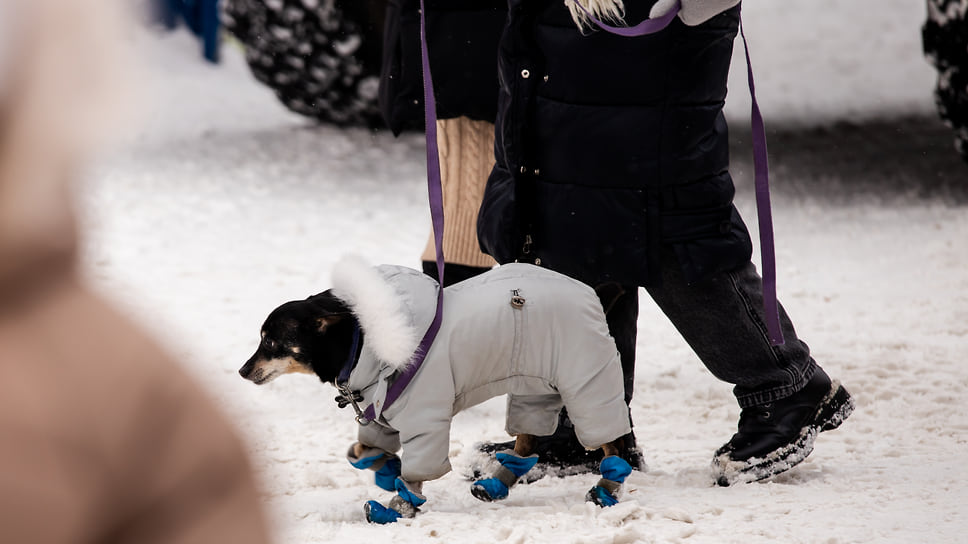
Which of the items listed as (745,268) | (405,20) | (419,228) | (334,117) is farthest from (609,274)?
(334,117)

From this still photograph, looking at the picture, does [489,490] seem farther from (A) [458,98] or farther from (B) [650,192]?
(A) [458,98]

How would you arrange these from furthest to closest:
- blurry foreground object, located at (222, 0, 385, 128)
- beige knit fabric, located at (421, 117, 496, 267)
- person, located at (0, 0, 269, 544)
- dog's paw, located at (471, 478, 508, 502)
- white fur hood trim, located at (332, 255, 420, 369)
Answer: blurry foreground object, located at (222, 0, 385, 128)
beige knit fabric, located at (421, 117, 496, 267)
dog's paw, located at (471, 478, 508, 502)
white fur hood trim, located at (332, 255, 420, 369)
person, located at (0, 0, 269, 544)

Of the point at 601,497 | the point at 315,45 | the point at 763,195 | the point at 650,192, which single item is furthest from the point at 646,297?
the point at 315,45

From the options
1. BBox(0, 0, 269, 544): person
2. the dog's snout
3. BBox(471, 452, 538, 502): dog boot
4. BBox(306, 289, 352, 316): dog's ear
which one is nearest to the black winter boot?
BBox(471, 452, 538, 502): dog boot

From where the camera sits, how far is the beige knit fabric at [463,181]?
118 inches

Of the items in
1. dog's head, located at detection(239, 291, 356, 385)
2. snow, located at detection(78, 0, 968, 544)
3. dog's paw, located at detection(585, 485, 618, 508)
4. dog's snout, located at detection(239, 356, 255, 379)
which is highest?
dog's head, located at detection(239, 291, 356, 385)

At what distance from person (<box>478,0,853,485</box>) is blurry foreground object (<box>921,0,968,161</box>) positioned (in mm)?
3551

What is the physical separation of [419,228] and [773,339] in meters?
3.13

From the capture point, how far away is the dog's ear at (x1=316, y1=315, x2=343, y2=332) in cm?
220

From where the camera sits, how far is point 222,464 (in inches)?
19.8

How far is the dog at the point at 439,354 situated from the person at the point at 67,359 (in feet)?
5.27

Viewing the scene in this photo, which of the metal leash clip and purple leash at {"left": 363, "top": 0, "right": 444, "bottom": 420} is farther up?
purple leash at {"left": 363, "top": 0, "right": 444, "bottom": 420}

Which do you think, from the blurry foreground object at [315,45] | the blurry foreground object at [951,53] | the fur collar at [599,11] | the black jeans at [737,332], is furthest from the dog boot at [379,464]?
the blurry foreground object at [315,45]

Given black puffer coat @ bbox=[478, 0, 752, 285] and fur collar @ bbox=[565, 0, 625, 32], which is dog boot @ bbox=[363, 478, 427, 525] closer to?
black puffer coat @ bbox=[478, 0, 752, 285]
